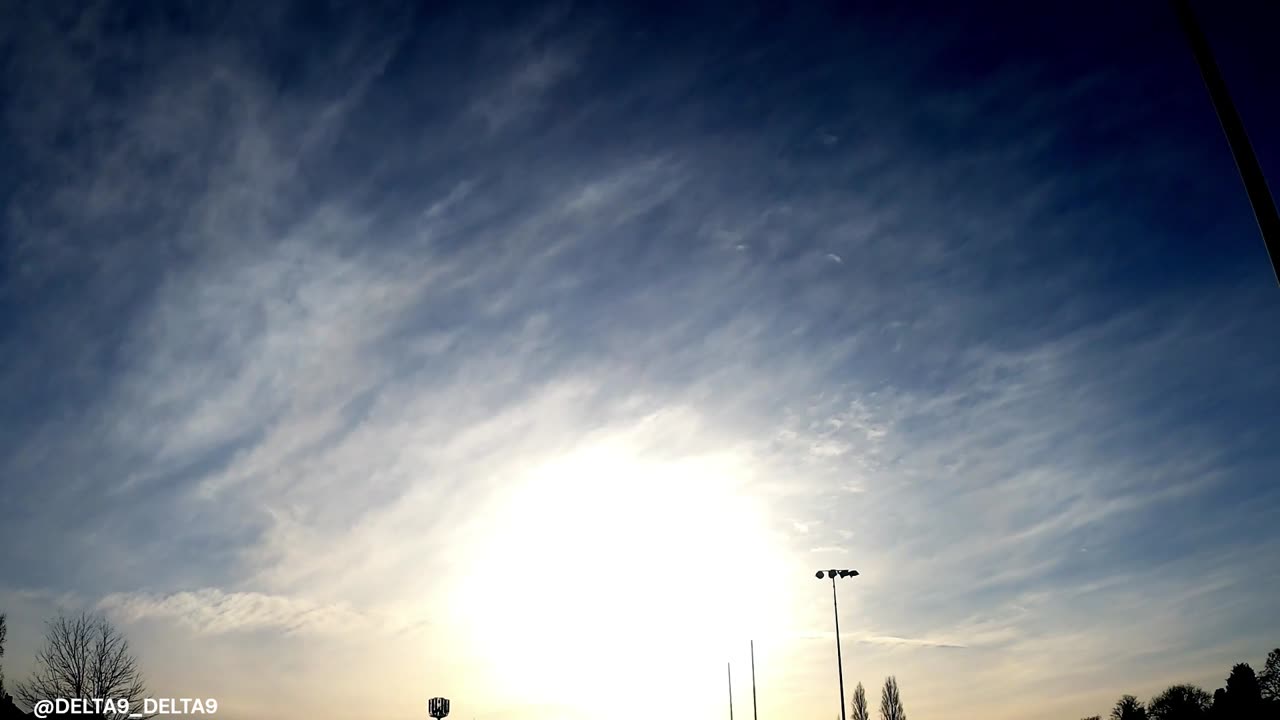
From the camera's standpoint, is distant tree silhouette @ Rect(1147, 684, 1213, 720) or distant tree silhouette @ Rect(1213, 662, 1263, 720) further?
distant tree silhouette @ Rect(1147, 684, 1213, 720)

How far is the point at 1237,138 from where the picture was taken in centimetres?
839

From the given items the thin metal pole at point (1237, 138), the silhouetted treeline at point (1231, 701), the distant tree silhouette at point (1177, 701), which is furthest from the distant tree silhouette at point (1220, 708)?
the thin metal pole at point (1237, 138)

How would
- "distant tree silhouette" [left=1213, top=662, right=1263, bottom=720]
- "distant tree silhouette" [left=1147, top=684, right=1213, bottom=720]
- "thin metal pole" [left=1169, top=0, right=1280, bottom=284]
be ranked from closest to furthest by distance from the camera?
"thin metal pole" [left=1169, top=0, right=1280, bottom=284] < "distant tree silhouette" [left=1213, top=662, right=1263, bottom=720] < "distant tree silhouette" [left=1147, top=684, right=1213, bottom=720]

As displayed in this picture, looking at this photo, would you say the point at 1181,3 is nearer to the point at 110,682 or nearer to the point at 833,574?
the point at 833,574

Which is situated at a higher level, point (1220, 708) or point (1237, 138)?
point (1237, 138)

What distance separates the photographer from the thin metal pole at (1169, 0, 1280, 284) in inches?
304

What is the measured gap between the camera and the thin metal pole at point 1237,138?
25.3ft

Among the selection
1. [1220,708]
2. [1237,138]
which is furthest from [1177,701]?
[1237,138]

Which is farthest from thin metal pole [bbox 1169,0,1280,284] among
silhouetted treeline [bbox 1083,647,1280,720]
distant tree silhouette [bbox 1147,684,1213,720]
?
distant tree silhouette [bbox 1147,684,1213,720]

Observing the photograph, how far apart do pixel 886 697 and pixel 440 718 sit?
2652 inches

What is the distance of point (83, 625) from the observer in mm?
52812

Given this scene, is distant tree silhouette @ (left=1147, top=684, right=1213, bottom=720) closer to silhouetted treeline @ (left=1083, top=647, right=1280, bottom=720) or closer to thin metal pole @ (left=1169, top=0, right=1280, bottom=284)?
silhouetted treeline @ (left=1083, top=647, right=1280, bottom=720)

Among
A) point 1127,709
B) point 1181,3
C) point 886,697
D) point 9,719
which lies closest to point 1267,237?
point 1181,3

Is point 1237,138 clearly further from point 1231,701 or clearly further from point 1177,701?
point 1177,701
